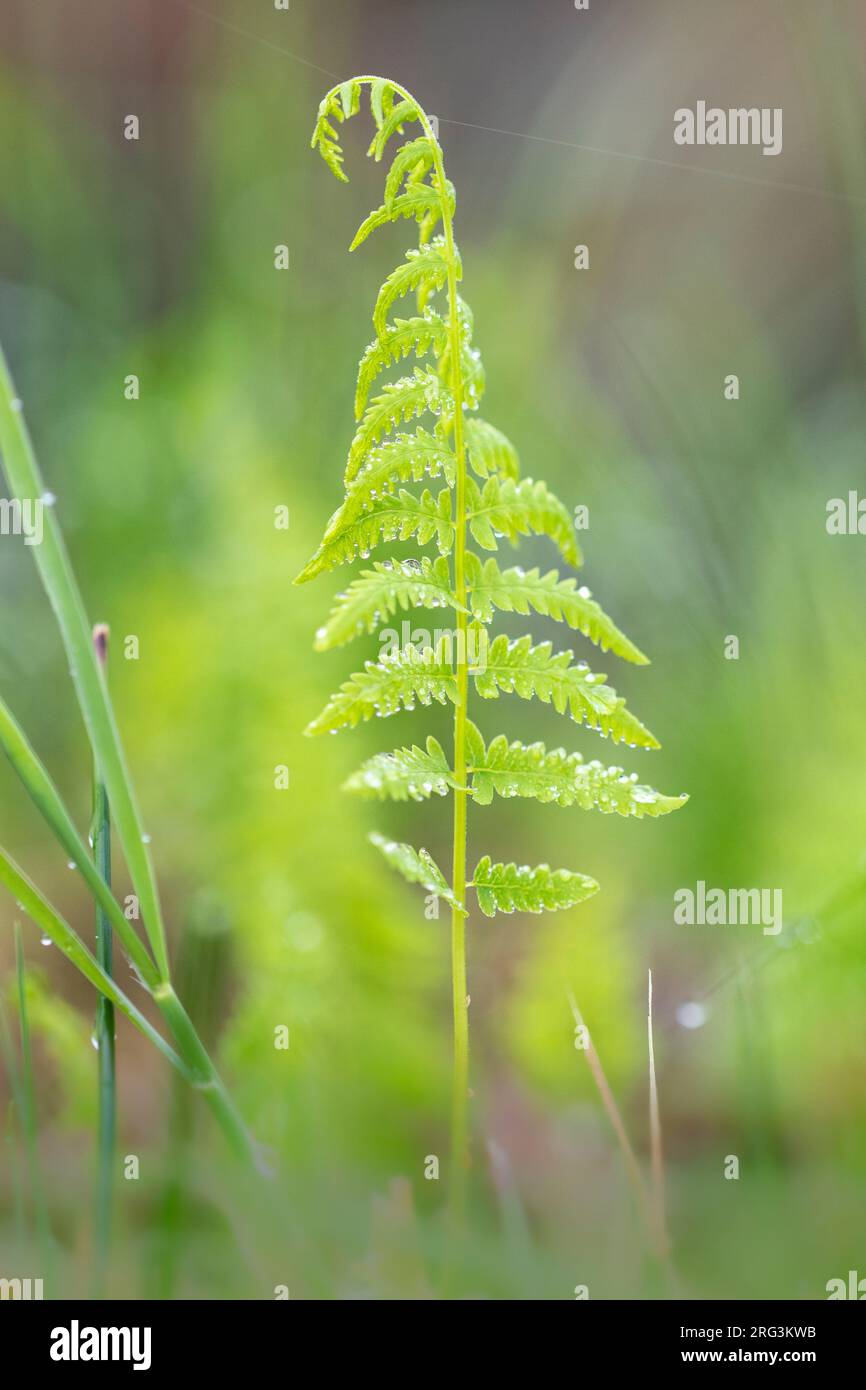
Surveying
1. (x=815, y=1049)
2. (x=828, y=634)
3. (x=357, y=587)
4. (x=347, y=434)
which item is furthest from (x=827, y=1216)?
(x=347, y=434)

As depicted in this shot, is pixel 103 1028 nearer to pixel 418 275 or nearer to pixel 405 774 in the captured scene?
pixel 405 774

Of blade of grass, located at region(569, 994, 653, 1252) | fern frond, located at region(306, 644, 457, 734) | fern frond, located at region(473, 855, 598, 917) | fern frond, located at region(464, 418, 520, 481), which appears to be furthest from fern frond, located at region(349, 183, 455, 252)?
blade of grass, located at region(569, 994, 653, 1252)

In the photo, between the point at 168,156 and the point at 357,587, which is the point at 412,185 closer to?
the point at 357,587

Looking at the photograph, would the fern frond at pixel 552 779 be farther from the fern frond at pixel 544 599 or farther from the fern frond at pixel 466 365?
the fern frond at pixel 466 365

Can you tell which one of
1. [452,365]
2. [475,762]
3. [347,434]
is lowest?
[475,762]

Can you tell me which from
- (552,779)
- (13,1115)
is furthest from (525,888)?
(13,1115)

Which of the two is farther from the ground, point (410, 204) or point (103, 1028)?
point (410, 204)
